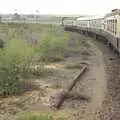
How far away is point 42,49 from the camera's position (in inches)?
1147

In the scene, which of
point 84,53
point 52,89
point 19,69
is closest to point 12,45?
point 19,69

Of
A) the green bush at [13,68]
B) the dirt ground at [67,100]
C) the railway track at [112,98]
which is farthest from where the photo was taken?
the green bush at [13,68]

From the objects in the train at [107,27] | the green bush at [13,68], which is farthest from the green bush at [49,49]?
the green bush at [13,68]

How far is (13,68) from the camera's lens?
17953 millimetres

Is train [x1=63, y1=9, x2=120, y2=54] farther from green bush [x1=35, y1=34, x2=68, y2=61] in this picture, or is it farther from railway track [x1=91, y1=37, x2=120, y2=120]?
green bush [x1=35, y1=34, x2=68, y2=61]

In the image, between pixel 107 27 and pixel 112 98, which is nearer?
pixel 112 98

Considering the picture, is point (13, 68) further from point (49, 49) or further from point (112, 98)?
point (49, 49)

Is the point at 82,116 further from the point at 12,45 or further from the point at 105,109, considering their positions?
the point at 12,45

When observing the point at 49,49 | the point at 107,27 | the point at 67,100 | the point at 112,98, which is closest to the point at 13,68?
the point at 67,100

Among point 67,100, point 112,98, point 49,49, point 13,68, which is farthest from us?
point 49,49

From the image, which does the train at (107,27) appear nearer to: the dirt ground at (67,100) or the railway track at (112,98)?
the railway track at (112,98)

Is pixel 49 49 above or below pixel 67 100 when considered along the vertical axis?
above

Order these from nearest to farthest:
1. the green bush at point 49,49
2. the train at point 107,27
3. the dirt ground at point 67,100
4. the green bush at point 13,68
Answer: the dirt ground at point 67,100, the green bush at point 13,68, the train at point 107,27, the green bush at point 49,49

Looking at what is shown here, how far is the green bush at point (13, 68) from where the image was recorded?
1647 centimetres
